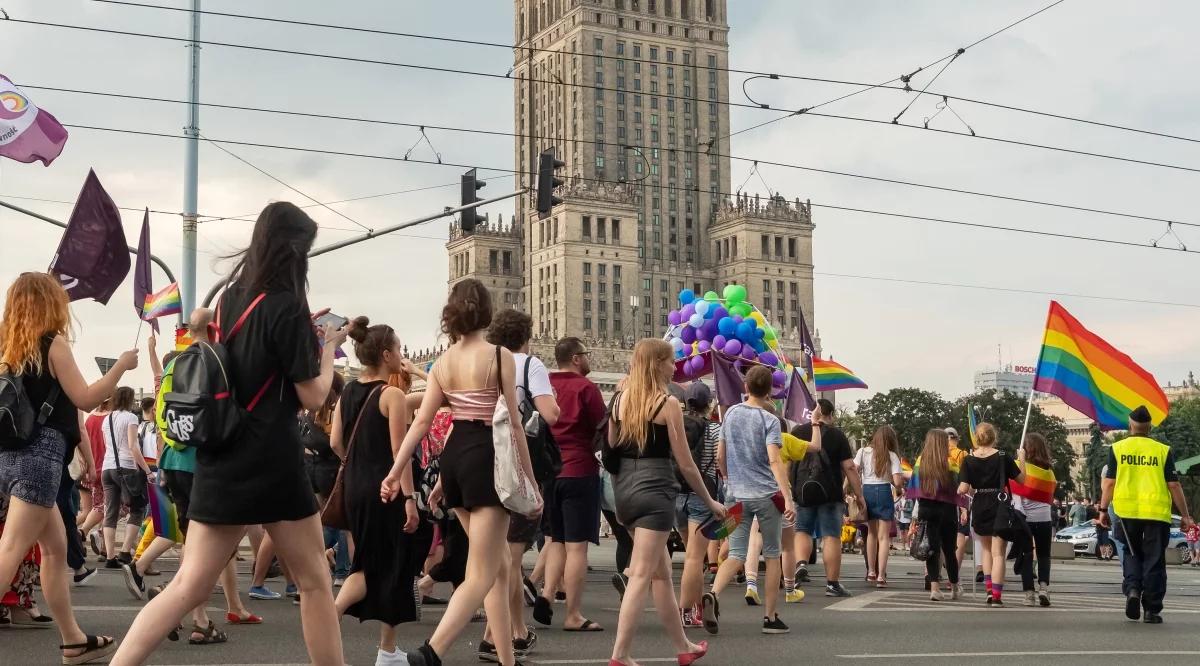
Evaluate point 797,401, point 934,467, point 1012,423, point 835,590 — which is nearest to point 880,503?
point 934,467

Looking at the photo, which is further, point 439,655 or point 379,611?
point 379,611

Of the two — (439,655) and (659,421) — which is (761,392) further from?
(439,655)

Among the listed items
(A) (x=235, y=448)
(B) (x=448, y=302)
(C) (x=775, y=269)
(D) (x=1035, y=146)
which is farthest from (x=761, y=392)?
(C) (x=775, y=269)

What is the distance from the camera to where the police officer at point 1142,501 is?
11078mm

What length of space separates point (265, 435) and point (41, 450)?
252cm

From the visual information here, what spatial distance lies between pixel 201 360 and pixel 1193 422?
8945cm

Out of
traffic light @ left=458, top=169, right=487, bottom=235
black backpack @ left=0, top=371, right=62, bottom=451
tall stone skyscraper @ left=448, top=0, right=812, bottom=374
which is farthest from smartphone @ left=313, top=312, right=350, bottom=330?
tall stone skyscraper @ left=448, top=0, right=812, bottom=374

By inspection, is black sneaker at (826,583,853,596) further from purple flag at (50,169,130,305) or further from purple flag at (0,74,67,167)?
purple flag at (0,74,67,167)

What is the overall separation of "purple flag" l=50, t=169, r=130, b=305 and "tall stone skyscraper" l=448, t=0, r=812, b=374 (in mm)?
106697

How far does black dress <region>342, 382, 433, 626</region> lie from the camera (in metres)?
6.91

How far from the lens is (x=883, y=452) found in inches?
572

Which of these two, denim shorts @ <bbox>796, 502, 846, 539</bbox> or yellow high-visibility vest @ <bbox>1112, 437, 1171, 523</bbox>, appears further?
denim shorts @ <bbox>796, 502, 846, 539</bbox>

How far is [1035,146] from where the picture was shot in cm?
2452

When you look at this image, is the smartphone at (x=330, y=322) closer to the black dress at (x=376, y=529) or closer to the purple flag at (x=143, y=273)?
the black dress at (x=376, y=529)
